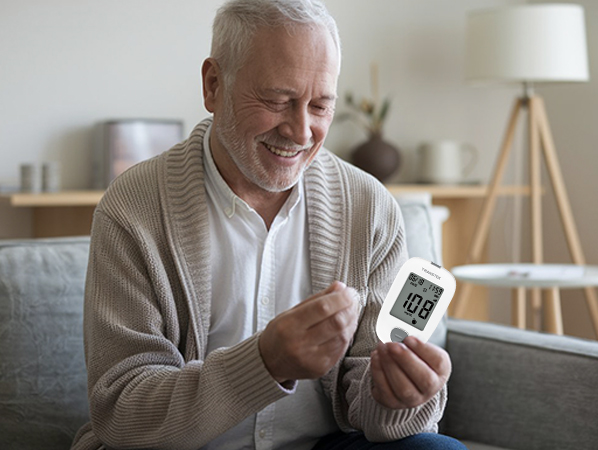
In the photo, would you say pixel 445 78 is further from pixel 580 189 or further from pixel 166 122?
pixel 166 122

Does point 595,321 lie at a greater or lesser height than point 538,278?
lesser

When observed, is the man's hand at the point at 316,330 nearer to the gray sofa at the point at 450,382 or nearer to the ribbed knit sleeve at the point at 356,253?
the ribbed knit sleeve at the point at 356,253

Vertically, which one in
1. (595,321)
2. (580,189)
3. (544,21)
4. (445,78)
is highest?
(544,21)

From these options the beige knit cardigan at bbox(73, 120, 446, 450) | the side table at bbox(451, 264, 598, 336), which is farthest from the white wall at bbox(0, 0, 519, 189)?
the beige knit cardigan at bbox(73, 120, 446, 450)

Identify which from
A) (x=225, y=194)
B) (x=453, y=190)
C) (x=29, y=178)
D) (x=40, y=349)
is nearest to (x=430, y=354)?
(x=225, y=194)

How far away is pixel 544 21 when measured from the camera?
294 centimetres

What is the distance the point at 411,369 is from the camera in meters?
1.05

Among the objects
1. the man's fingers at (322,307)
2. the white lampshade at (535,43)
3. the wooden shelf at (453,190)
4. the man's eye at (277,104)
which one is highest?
the man's eye at (277,104)

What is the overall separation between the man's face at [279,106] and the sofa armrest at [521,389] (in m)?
0.59

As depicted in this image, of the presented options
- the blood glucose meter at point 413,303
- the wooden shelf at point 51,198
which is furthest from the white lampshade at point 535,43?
the blood glucose meter at point 413,303

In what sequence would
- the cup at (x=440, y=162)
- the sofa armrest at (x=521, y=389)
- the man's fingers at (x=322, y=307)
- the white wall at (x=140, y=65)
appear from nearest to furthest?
the man's fingers at (x=322, y=307) → the sofa armrest at (x=521, y=389) → the white wall at (x=140, y=65) → the cup at (x=440, y=162)

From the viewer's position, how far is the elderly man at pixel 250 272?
3.64 feet

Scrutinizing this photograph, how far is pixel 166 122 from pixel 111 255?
1.72 m

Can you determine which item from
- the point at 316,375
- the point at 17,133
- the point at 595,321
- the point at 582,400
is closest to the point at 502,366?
the point at 582,400
